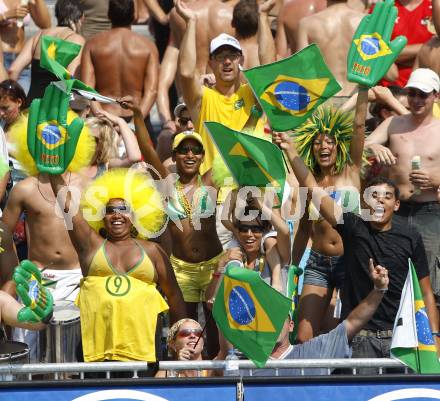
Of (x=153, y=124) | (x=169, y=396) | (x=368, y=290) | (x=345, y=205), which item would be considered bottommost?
(x=169, y=396)

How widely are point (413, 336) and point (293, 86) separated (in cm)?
178

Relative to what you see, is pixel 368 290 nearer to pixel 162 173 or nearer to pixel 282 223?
pixel 282 223

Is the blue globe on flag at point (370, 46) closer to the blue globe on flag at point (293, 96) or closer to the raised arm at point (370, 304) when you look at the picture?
the blue globe on flag at point (293, 96)

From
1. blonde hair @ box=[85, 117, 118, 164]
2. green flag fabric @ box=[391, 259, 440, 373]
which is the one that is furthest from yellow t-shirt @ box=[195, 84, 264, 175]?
green flag fabric @ box=[391, 259, 440, 373]

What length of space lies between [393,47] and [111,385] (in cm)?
292

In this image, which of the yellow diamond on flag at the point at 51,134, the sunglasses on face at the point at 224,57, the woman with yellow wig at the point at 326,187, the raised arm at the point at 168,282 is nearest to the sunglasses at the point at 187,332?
the raised arm at the point at 168,282

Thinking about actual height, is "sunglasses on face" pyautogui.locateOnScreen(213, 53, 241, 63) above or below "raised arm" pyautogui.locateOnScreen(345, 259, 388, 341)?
above

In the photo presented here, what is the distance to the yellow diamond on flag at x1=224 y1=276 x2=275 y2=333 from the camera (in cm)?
755

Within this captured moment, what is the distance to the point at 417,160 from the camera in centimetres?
959

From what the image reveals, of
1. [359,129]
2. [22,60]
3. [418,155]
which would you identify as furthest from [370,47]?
[22,60]

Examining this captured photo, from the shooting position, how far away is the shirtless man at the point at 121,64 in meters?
11.2

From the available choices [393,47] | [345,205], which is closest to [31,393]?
[345,205]

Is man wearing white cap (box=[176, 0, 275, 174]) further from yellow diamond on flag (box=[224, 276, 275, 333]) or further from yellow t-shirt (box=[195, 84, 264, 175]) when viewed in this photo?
yellow diamond on flag (box=[224, 276, 275, 333])

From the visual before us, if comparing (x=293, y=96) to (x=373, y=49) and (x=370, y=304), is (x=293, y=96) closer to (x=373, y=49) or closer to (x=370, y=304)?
(x=373, y=49)
